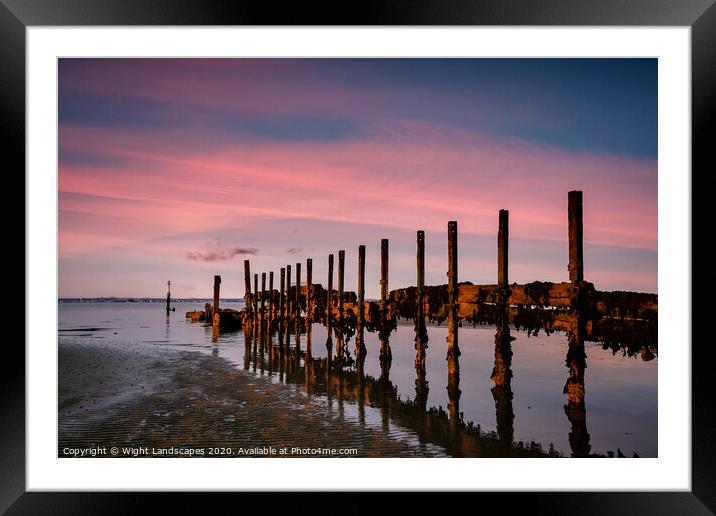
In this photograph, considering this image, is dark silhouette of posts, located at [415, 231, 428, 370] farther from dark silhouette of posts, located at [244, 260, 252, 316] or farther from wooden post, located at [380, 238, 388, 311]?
dark silhouette of posts, located at [244, 260, 252, 316]

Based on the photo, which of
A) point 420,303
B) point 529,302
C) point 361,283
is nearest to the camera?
point 529,302

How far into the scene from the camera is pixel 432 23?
6.01 m

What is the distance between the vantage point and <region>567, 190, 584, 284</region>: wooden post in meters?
8.61

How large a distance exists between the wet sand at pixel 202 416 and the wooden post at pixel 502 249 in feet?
12.9

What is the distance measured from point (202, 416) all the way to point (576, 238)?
6.82 m

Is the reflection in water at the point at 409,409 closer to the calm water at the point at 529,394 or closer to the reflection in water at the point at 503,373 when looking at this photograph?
the calm water at the point at 529,394

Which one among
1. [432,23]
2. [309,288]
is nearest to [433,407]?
[432,23]

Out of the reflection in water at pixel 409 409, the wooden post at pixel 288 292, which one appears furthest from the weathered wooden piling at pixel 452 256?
the wooden post at pixel 288 292

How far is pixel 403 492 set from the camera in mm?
6074

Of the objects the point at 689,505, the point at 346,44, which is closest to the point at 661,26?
the point at 346,44

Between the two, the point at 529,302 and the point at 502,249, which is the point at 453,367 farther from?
the point at 502,249

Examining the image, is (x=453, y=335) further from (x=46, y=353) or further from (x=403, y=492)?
(x=46, y=353)

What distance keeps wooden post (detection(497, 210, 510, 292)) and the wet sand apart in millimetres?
3921

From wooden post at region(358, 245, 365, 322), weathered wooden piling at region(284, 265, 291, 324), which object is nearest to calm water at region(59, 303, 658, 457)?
wooden post at region(358, 245, 365, 322)
